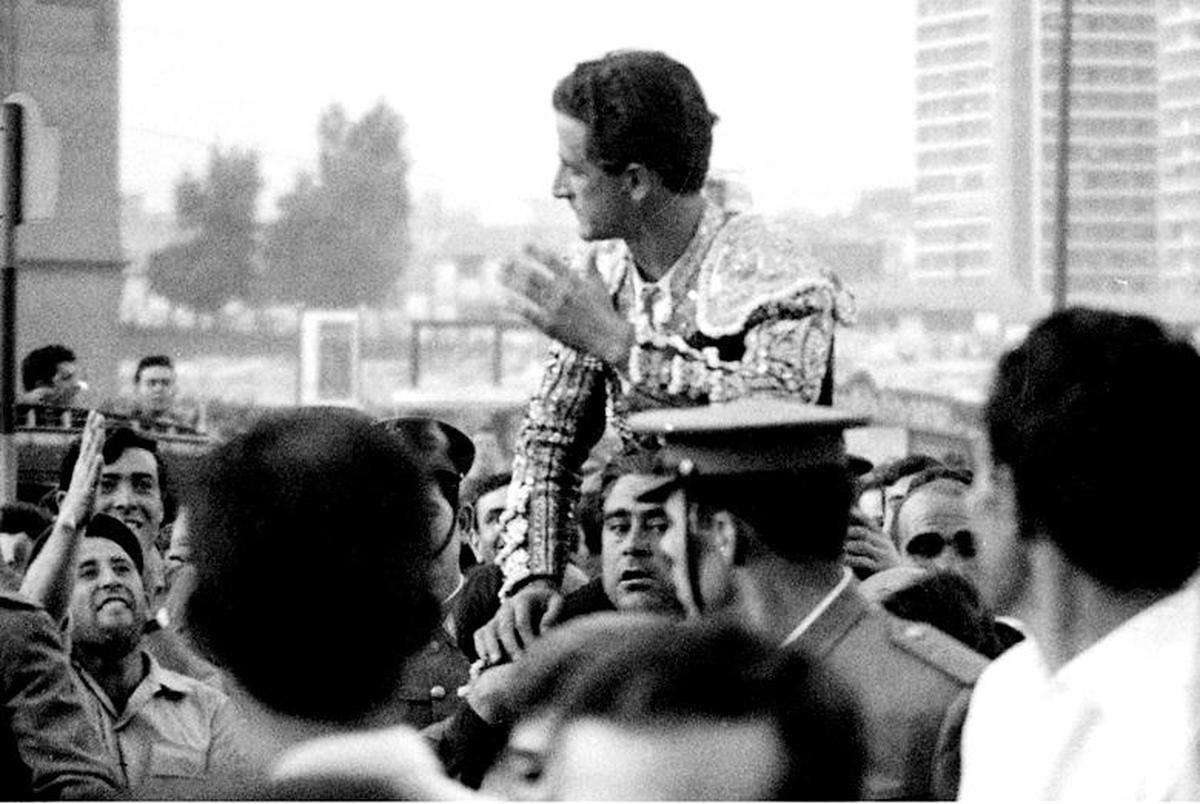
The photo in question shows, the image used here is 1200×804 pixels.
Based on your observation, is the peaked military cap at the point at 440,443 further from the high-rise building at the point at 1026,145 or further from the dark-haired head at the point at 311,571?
the high-rise building at the point at 1026,145

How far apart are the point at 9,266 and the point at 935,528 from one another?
270cm

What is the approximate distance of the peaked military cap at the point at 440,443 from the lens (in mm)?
6172

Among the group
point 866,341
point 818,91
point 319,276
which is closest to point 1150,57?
point 866,341

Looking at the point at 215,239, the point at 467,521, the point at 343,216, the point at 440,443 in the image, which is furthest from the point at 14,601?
the point at 343,216

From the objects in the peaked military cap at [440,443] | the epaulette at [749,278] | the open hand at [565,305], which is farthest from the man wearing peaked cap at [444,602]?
the open hand at [565,305]

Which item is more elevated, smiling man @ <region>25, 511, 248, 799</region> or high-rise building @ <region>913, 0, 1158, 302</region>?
high-rise building @ <region>913, 0, 1158, 302</region>

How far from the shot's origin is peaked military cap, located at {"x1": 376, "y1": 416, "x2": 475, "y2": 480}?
20.2 feet

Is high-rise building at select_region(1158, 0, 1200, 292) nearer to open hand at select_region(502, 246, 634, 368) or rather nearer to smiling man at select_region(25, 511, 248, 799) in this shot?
smiling man at select_region(25, 511, 248, 799)

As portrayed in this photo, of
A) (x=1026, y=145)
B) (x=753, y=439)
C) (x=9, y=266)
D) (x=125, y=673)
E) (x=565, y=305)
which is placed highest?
(x=1026, y=145)

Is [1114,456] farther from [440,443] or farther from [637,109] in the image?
[440,443]

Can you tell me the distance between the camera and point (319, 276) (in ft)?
210

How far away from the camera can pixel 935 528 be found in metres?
6.91

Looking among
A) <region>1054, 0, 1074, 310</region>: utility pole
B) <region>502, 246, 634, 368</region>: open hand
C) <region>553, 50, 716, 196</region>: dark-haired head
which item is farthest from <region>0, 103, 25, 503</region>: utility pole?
<region>1054, 0, 1074, 310</region>: utility pole

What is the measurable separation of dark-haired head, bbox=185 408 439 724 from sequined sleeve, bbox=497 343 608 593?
6.09 feet
